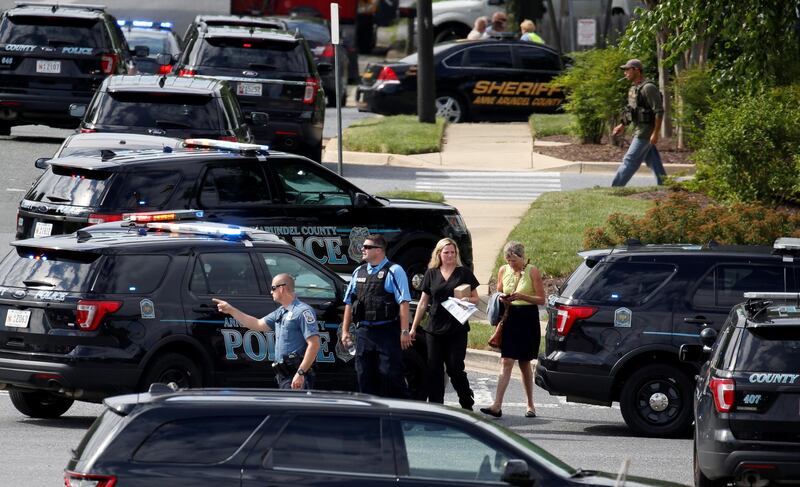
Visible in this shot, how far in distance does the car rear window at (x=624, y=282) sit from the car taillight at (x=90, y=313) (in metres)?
3.86

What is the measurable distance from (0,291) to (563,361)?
4.50 m

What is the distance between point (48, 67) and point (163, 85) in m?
5.15

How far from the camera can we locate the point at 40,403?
12.2 meters

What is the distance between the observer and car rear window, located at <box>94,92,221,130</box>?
18484 mm

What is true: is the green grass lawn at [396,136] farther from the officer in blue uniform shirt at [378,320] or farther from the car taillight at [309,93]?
the officer in blue uniform shirt at [378,320]

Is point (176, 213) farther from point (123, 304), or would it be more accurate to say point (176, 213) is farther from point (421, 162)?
point (421, 162)

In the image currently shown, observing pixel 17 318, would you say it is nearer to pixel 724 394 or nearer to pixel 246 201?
pixel 246 201

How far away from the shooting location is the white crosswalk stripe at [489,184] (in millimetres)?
23234

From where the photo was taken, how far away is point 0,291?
37.8 feet

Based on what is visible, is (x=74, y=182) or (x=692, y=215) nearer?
(x=74, y=182)

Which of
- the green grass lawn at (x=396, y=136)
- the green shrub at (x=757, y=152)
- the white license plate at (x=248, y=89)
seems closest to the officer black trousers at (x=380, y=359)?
the green shrub at (x=757, y=152)

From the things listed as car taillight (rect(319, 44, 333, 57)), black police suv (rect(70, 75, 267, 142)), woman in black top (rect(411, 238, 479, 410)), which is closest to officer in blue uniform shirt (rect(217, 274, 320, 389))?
woman in black top (rect(411, 238, 479, 410))

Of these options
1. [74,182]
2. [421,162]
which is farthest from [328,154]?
[74,182]

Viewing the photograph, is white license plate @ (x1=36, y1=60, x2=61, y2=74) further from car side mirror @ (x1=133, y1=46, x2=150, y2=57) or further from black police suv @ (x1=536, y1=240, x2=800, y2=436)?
black police suv @ (x1=536, y1=240, x2=800, y2=436)
